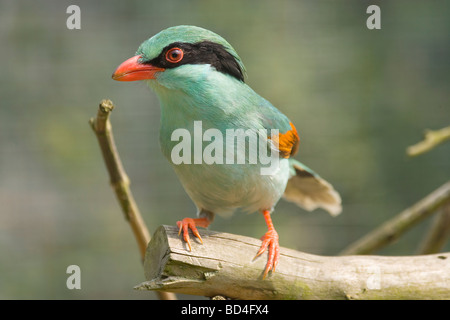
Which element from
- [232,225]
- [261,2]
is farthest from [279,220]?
[261,2]

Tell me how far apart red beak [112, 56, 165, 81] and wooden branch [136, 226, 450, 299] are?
1.70 feet

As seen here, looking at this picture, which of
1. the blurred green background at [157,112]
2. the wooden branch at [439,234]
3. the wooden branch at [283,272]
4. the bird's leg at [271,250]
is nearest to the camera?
the wooden branch at [283,272]

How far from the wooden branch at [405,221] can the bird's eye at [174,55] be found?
1.33m

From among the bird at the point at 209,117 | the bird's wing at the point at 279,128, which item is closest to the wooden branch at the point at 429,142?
the bird's wing at the point at 279,128

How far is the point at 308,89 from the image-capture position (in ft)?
13.4

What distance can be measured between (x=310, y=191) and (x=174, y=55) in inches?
42.9

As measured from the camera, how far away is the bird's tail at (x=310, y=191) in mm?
2508

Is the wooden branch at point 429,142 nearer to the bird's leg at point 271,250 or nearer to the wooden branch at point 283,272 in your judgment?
the wooden branch at point 283,272

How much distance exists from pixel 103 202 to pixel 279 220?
4.48 feet

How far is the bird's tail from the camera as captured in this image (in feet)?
8.23

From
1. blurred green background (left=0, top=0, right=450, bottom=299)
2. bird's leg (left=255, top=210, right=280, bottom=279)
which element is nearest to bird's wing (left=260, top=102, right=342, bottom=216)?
bird's leg (left=255, top=210, right=280, bottom=279)

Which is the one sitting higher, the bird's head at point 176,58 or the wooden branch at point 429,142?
the bird's head at point 176,58

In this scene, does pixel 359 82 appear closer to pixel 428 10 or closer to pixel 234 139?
pixel 428 10

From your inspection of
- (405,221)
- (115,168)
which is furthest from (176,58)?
(405,221)
